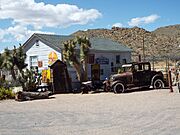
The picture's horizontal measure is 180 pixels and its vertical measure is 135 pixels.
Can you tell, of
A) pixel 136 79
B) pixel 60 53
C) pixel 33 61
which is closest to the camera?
pixel 136 79

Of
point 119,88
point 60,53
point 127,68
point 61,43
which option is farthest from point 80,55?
point 119,88

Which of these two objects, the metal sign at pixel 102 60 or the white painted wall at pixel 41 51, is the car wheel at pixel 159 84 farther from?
the white painted wall at pixel 41 51

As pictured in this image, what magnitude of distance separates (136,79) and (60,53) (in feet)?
27.0

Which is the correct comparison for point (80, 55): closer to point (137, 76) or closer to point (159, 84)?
point (137, 76)

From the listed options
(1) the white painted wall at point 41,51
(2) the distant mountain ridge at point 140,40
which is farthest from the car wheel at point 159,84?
(2) the distant mountain ridge at point 140,40

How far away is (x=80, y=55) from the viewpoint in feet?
101

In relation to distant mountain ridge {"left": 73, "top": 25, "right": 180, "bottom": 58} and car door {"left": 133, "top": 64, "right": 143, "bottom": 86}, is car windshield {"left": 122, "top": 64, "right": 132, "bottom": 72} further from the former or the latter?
distant mountain ridge {"left": 73, "top": 25, "right": 180, "bottom": 58}

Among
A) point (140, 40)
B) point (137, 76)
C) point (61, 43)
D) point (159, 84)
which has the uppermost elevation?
point (140, 40)

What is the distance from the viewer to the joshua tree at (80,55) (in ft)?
97.8

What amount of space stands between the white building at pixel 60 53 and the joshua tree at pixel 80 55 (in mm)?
1821

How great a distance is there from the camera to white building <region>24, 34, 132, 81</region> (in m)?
33.3

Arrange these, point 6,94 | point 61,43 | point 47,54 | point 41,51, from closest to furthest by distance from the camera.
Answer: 1. point 6,94
2. point 47,54
3. point 61,43
4. point 41,51

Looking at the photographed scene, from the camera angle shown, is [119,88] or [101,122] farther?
[119,88]

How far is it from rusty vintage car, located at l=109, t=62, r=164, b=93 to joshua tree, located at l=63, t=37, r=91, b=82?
4.46 metres
